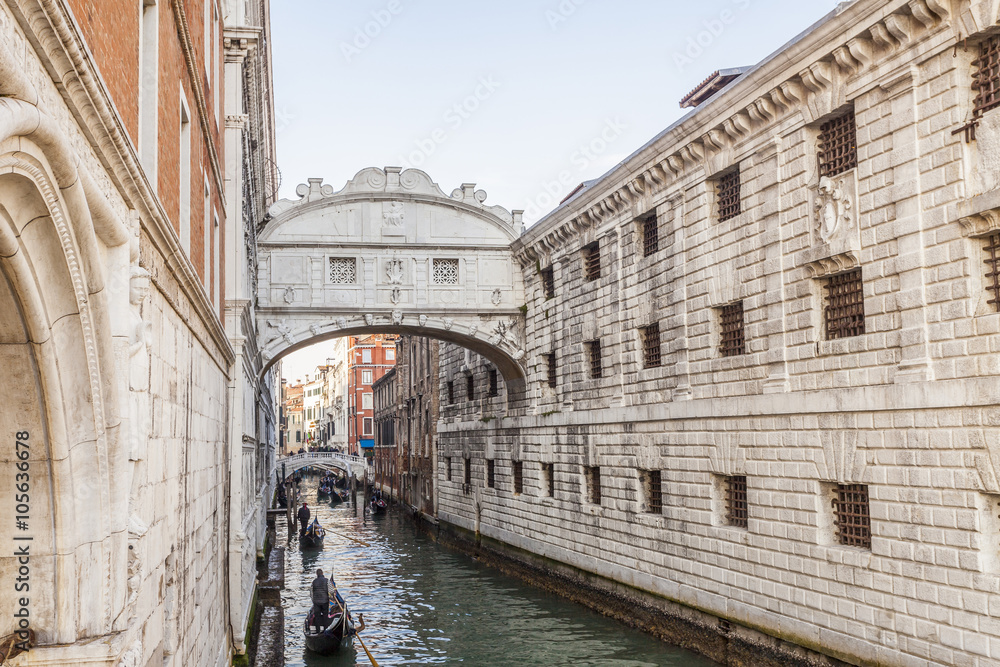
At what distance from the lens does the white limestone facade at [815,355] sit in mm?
8852

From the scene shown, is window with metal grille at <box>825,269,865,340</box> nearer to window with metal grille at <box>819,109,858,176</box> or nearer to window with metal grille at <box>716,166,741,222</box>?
window with metal grille at <box>819,109,858,176</box>

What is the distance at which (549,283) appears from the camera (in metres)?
20.2

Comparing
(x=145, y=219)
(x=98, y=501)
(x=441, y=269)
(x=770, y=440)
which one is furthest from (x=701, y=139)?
(x=98, y=501)

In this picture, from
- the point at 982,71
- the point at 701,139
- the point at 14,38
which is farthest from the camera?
the point at 701,139

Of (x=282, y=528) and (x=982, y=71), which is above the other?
(x=982, y=71)

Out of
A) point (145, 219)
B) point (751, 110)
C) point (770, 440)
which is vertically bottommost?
point (770, 440)

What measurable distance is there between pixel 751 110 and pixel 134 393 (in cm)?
975

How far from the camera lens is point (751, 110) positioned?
40.0 ft

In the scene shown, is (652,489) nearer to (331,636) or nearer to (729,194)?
(729,194)

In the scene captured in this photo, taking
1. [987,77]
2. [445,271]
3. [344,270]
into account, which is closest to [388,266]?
[344,270]

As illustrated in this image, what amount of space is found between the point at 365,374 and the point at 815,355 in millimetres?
Answer: 61452

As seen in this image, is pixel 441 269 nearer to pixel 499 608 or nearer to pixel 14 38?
→ pixel 499 608

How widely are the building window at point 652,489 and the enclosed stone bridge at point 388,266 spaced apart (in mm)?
6181

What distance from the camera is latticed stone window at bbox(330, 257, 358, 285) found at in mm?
20688
